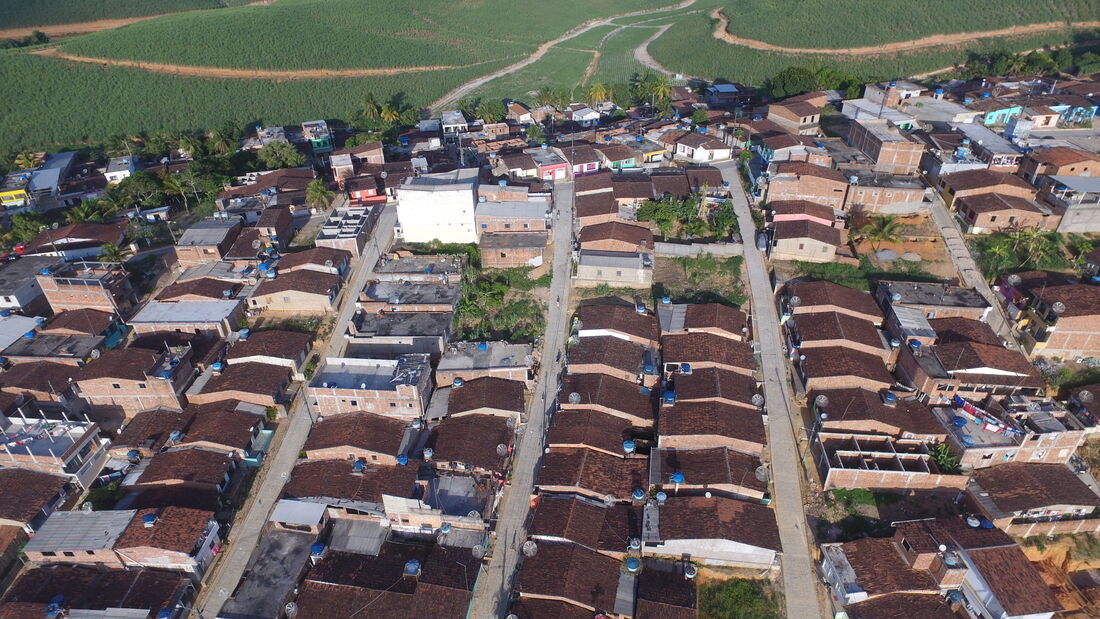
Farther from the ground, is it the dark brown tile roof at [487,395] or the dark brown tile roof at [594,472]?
the dark brown tile roof at [487,395]

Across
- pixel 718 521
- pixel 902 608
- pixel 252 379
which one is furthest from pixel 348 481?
pixel 902 608

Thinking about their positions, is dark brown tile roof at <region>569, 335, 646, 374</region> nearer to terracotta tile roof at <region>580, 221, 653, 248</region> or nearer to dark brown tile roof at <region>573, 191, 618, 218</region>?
terracotta tile roof at <region>580, 221, 653, 248</region>

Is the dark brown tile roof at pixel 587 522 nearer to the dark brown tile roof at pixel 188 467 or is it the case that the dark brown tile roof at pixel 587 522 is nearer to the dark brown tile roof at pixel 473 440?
the dark brown tile roof at pixel 473 440

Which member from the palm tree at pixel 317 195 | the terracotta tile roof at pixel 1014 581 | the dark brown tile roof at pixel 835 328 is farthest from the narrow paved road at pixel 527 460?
the palm tree at pixel 317 195

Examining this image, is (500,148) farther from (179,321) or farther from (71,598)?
(71,598)

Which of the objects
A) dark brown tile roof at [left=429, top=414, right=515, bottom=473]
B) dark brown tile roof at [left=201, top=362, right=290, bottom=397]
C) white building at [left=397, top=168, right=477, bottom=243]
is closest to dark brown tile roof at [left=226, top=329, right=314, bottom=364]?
dark brown tile roof at [left=201, top=362, right=290, bottom=397]

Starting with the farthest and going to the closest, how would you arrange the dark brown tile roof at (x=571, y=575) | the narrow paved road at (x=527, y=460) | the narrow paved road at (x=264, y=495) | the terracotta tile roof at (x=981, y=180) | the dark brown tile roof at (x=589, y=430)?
1. the terracotta tile roof at (x=981, y=180)
2. the dark brown tile roof at (x=589, y=430)
3. the narrow paved road at (x=264, y=495)
4. the narrow paved road at (x=527, y=460)
5. the dark brown tile roof at (x=571, y=575)

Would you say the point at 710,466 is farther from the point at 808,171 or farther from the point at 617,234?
the point at 808,171

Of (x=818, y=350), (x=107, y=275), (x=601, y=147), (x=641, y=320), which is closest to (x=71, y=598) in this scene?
(x=107, y=275)
